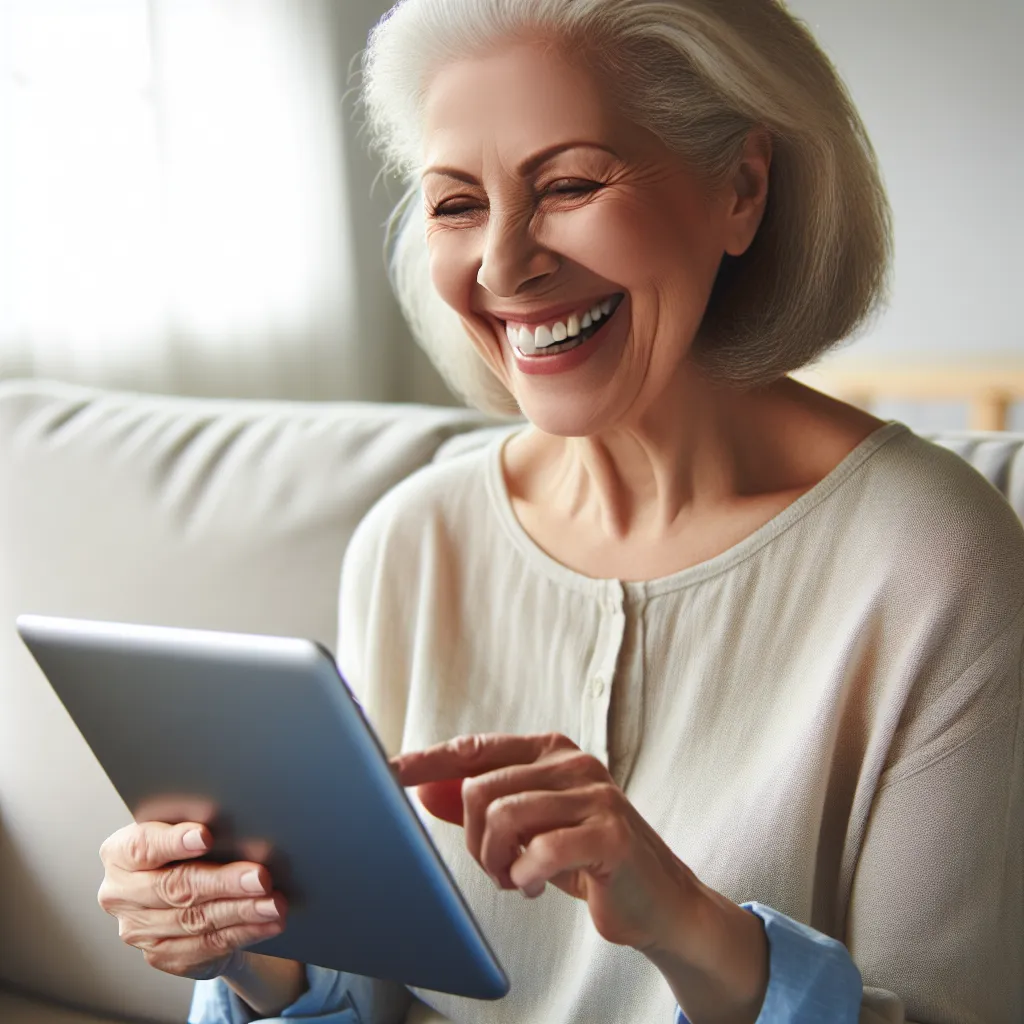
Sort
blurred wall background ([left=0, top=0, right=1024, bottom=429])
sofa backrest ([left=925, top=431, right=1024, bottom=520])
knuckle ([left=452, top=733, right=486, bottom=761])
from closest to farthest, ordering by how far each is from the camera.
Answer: knuckle ([left=452, top=733, right=486, bottom=761])
sofa backrest ([left=925, top=431, right=1024, bottom=520])
blurred wall background ([left=0, top=0, right=1024, bottom=429])

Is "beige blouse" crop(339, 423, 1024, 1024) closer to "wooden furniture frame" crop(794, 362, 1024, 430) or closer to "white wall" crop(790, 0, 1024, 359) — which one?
"wooden furniture frame" crop(794, 362, 1024, 430)

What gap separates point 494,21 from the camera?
930 millimetres

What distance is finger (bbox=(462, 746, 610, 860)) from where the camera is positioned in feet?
2.44

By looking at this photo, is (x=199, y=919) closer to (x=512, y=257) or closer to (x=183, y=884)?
(x=183, y=884)

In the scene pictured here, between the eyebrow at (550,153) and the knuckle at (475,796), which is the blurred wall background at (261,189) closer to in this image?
the eyebrow at (550,153)

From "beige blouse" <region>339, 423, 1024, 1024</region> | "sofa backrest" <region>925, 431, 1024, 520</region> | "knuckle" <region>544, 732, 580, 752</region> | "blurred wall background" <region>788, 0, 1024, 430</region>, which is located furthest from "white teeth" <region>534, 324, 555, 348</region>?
"blurred wall background" <region>788, 0, 1024, 430</region>

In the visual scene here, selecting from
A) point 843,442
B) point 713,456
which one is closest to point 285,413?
point 713,456

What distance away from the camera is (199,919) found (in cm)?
89

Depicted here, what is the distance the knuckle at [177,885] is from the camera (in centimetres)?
88

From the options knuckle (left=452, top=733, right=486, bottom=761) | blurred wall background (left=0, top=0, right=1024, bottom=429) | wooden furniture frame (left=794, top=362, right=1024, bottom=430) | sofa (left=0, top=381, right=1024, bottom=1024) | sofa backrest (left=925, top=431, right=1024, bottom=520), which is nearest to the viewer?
knuckle (left=452, top=733, right=486, bottom=761)

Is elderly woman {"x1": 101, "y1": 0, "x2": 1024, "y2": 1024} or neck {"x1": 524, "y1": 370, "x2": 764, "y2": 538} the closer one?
elderly woman {"x1": 101, "y1": 0, "x2": 1024, "y2": 1024}

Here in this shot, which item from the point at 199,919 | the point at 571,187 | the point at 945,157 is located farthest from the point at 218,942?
the point at 945,157

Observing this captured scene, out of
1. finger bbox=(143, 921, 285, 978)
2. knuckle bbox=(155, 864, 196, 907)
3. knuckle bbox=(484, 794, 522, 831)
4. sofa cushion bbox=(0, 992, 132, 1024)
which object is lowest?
sofa cushion bbox=(0, 992, 132, 1024)

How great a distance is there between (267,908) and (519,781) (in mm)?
223
